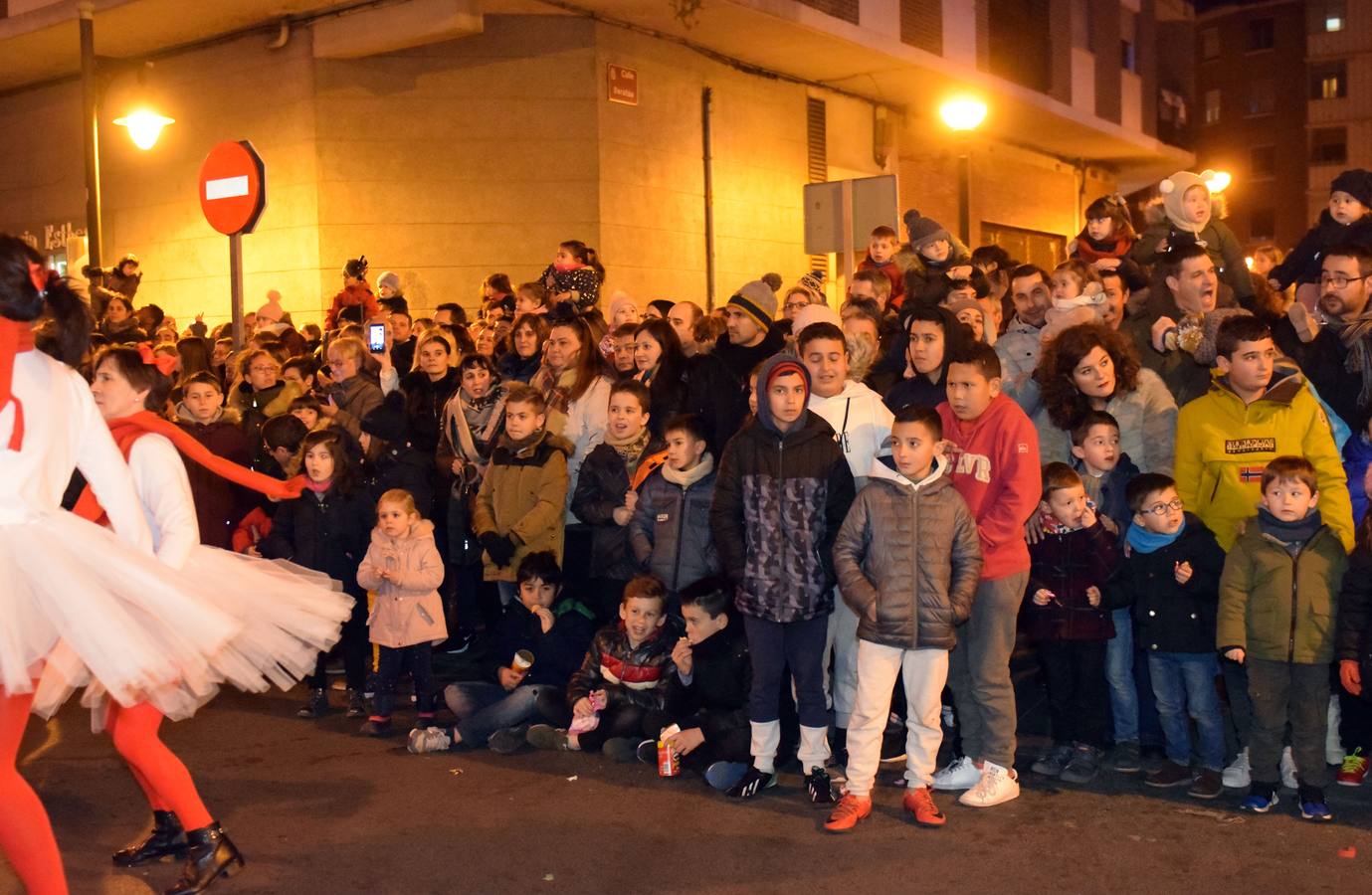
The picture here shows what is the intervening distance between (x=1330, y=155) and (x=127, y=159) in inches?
2093

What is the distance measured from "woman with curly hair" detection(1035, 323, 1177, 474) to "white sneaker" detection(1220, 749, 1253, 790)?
56.4 inches

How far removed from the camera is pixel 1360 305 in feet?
24.0

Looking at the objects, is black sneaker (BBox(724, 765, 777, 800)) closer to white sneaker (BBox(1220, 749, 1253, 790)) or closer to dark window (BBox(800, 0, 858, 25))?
white sneaker (BBox(1220, 749, 1253, 790))

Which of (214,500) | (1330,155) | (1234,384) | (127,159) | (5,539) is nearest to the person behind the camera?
(5,539)

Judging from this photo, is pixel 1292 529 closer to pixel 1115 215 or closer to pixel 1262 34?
pixel 1115 215

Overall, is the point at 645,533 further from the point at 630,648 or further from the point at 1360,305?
the point at 1360,305

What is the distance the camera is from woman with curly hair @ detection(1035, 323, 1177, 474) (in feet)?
22.6

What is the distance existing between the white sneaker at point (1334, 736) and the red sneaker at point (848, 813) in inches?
91.8

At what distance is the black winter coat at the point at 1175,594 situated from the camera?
6363mm

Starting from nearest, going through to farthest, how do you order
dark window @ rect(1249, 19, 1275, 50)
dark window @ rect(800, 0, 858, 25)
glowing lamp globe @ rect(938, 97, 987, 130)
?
1. glowing lamp globe @ rect(938, 97, 987, 130)
2. dark window @ rect(800, 0, 858, 25)
3. dark window @ rect(1249, 19, 1275, 50)

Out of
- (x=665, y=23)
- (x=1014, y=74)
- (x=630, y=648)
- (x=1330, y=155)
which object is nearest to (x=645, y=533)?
(x=630, y=648)

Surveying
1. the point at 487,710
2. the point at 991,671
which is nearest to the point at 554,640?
the point at 487,710

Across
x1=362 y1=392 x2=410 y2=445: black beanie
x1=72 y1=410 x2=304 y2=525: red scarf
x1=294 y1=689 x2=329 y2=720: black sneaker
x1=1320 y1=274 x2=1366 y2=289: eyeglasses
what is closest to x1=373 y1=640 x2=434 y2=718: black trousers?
x1=294 y1=689 x2=329 y2=720: black sneaker

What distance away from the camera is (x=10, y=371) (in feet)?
13.8
